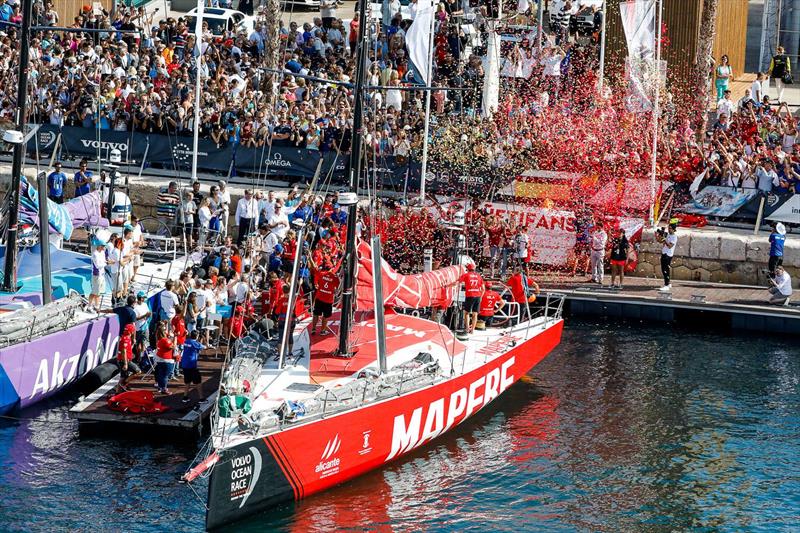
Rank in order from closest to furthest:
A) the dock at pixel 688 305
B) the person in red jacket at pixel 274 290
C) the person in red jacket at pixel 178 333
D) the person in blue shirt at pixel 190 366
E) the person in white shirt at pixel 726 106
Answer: the person in blue shirt at pixel 190 366, the person in red jacket at pixel 178 333, the person in red jacket at pixel 274 290, the dock at pixel 688 305, the person in white shirt at pixel 726 106

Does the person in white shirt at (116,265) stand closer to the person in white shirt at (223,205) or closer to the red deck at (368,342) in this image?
the person in white shirt at (223,205)

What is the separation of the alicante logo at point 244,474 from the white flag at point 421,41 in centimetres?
1463

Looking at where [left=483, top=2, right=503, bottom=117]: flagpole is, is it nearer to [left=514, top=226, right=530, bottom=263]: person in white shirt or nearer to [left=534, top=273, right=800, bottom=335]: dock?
[left=514, top=226, right=530, bottom=263]: person in white shirt

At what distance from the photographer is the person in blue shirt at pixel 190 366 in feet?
74.7

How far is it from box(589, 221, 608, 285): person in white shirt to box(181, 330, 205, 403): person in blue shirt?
10804 millimetres

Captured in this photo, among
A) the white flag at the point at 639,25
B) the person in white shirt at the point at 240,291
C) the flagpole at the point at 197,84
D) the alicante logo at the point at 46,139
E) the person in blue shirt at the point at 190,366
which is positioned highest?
the white flag at the point at 639,25

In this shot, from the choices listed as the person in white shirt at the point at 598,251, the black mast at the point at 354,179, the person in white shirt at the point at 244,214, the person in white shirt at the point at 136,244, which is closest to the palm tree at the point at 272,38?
the person in white shirt at the point at 244,214

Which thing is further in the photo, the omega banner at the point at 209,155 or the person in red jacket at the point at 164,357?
the omega banner at the point at 209,155

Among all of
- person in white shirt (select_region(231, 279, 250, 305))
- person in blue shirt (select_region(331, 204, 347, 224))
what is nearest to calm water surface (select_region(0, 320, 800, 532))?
person in white shirt (select_region(231, 279, 250, 305))

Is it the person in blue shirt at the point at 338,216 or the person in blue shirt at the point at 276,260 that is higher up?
the person in blue shirt at the point at 338,216

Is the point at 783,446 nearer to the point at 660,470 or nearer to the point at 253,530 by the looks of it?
the point at 660,470

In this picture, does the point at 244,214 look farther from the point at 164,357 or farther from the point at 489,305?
the point at 164,357

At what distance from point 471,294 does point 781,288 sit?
854 cm

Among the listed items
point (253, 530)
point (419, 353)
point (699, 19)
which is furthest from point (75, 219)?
point (699, 19)
